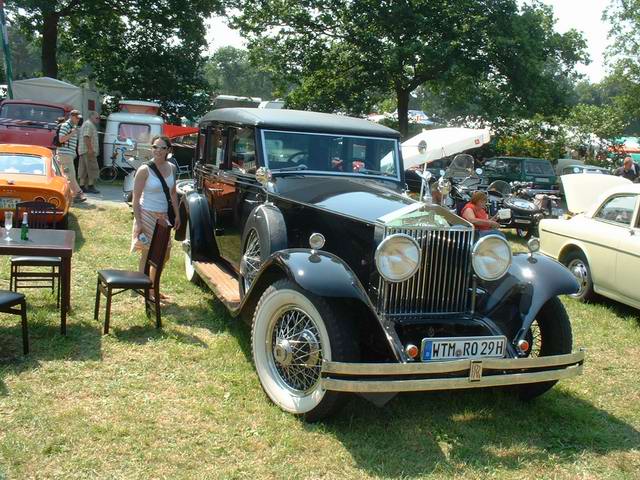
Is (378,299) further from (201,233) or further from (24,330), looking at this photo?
(201,233)

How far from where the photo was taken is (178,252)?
8.88 metres

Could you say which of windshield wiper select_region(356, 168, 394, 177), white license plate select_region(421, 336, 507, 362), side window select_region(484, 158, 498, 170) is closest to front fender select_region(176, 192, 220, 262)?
windshield wiper select_region(356, 168, 394, 177)

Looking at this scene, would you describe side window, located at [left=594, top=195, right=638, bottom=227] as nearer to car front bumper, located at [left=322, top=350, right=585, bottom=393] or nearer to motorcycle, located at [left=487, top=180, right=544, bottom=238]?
car front bumper, located at [left=322, top=350, right=585, bottom=393]

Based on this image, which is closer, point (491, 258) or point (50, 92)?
point (491, 258)

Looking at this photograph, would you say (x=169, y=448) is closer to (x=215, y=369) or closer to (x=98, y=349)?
(x=215, y=369)

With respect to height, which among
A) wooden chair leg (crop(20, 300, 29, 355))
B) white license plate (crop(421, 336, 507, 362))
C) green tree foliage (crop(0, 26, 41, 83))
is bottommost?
wooden chair leg (crop(20, 300, 29, 355))

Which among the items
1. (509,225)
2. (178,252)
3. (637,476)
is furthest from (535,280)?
(509,225)

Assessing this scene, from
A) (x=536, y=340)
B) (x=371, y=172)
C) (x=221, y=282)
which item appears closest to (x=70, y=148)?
(x=221, y=282)

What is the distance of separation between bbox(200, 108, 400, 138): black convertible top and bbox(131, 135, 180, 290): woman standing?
748 mm

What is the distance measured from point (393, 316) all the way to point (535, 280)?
1103 mm

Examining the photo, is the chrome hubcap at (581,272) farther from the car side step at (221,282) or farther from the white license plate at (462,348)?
the car side step at (221,282)

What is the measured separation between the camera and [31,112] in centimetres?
1445

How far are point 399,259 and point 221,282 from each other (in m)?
2.25

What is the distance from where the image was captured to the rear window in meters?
17.2
